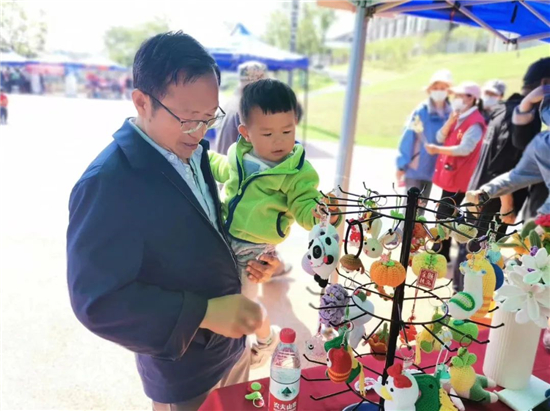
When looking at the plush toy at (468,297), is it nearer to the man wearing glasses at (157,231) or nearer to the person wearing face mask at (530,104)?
the man wearing glasses at (157,231)

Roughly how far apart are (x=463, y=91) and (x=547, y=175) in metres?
1.72

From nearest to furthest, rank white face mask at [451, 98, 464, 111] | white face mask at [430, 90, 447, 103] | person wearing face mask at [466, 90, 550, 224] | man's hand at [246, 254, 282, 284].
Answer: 1. man's hand at [246, 254, 282, 284]
2. person wearing face mask at [466, 90, 550, 224]
3. white face mask at [451, 98, 464, 111]
4. white face mask at [430, 90, 447, 103]

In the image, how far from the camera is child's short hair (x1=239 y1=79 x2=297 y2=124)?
3.61 feet

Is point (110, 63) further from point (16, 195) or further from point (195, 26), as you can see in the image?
point (195, 26)

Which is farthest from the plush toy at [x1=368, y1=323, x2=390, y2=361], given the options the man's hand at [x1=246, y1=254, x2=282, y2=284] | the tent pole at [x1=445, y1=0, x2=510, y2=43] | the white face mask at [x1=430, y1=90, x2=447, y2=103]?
the white face mask at [x1=430, y1=90, x2=447, y2=103]

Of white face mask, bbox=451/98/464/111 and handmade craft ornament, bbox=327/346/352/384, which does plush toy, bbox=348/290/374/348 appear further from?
white face mask, bbox=451/98/464/111

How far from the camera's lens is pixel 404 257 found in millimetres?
838

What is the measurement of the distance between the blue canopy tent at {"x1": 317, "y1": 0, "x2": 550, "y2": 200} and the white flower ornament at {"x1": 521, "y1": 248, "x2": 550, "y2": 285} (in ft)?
2.95

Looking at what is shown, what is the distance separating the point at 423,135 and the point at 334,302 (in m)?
2.96

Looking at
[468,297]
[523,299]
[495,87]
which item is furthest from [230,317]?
[495,87]

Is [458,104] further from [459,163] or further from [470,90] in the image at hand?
[459,163]

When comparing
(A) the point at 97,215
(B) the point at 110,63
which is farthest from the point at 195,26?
(B) the point at 110,63

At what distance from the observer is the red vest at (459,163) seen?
3197 millimetres

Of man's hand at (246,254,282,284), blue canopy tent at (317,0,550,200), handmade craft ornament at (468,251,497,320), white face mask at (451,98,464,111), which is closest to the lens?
handmade craft ornament at (468,251,497,320)
